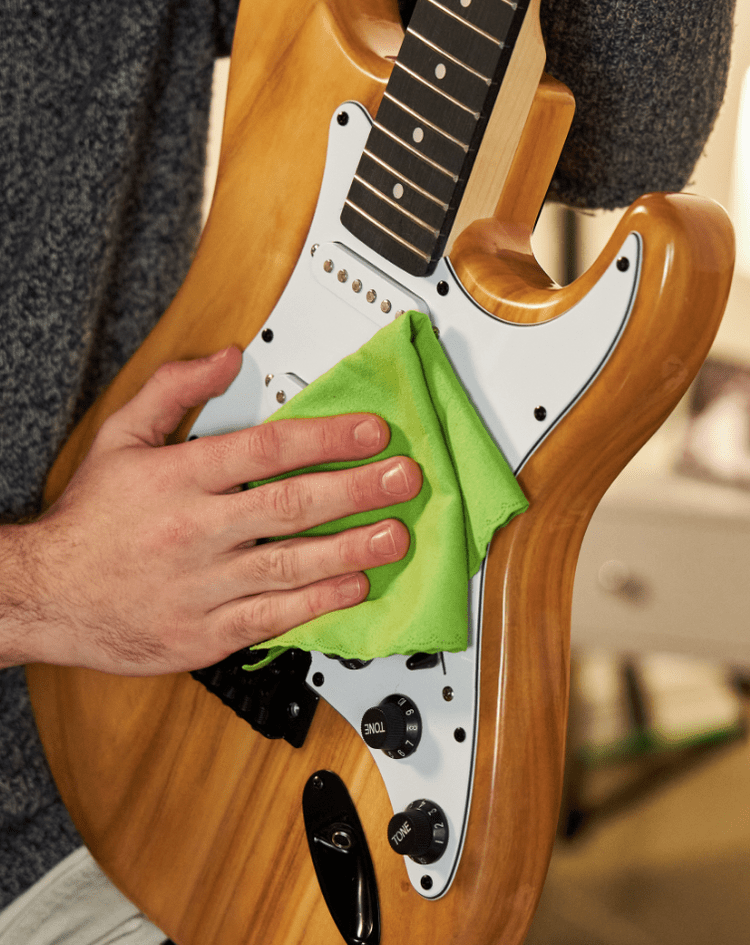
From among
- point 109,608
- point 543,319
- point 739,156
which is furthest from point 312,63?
point 739,156

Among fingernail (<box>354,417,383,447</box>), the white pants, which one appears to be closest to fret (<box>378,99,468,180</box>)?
fingernail (<box>354,417,383,447</box>)

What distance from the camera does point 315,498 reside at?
19.7 inches

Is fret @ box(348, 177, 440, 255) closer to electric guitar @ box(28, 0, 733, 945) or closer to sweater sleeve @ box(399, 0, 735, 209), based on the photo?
electric guitar @ box(28, 0, 733, 945)

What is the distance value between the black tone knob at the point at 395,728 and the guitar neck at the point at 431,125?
0.82 ft

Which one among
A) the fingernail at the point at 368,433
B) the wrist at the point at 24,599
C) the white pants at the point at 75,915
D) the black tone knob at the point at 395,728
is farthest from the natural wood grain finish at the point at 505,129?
the white pants at the point at 75,915

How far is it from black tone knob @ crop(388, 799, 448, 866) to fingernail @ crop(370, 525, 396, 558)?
0.47ft

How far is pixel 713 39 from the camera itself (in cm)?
60

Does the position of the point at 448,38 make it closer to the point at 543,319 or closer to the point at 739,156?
the point at 543,319

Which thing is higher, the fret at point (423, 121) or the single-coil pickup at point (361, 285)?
the fret at point (423, 121)

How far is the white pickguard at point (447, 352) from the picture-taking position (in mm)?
431

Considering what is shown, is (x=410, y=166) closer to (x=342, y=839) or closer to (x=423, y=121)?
(x=423, y=121)

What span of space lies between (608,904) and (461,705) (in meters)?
1.35

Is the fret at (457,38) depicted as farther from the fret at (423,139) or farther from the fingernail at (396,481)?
the fingernail at (396,481)

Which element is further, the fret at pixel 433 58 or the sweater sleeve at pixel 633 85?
the sweater sleeve at pixel 633 85
